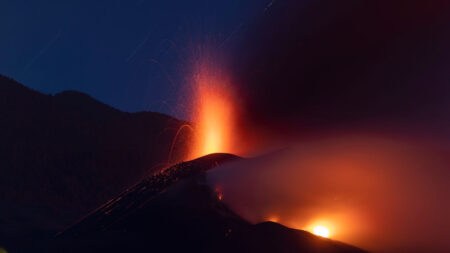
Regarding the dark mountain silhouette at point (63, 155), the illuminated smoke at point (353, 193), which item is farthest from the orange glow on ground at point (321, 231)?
the dark mountain silhouette at point (63, 155)

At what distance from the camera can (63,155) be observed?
67.7 ft

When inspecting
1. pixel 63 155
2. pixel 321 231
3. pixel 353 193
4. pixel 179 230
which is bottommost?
pixel 63 155

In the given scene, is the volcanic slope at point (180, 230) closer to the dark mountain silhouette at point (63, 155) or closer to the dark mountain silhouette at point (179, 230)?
the dark mountain silhouette at point (179, 230)

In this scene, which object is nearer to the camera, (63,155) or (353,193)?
(353,193)

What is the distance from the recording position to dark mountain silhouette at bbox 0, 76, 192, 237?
55.2 feet

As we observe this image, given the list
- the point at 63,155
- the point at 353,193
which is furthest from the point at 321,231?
the point at 63,155

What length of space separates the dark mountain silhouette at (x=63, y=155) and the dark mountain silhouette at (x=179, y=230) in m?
2.88

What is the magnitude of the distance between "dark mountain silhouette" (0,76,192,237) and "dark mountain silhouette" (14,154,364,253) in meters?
2.88

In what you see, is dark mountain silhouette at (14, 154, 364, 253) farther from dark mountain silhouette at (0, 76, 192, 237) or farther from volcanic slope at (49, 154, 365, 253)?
dark mountain silhouette at (0, 76, 192, 237)

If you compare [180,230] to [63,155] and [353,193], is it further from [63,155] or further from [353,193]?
[63,155]

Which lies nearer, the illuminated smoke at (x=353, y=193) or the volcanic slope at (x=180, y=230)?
the volcanic slope at (x=180, y=230)

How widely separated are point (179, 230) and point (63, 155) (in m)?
14.8

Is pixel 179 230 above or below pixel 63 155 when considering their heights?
above

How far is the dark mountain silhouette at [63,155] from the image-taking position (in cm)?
1682
